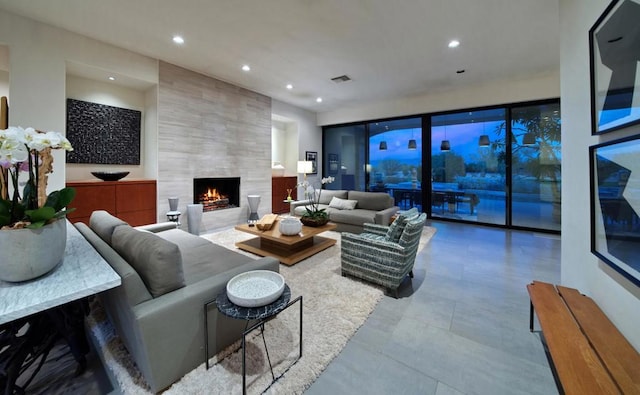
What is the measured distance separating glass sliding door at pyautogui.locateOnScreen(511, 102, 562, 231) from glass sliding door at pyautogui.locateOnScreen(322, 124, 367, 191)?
361cm

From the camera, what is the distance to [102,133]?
4.15m

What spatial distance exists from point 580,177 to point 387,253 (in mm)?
1570

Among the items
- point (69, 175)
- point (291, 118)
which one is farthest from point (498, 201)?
point (69, 175)

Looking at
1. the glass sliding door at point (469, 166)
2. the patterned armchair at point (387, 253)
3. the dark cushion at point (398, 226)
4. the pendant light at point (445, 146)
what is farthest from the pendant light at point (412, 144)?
the dark cushion at point (398, 226)

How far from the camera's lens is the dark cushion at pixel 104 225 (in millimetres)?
1952

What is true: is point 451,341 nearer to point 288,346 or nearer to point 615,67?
point 288,346

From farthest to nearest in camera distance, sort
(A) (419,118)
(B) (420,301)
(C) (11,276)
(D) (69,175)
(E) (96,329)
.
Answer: (A) (419,118)
(D) (69,175)
(B) (420,301)
(E) (96,329)
(C) (11,276)

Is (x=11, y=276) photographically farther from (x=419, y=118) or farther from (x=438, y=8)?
(x=419, y=118)

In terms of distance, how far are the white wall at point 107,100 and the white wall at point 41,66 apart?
2.10ft

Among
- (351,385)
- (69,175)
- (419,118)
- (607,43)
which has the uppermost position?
(419,118)

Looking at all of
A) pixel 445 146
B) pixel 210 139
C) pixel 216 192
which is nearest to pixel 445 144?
pixel 445 146

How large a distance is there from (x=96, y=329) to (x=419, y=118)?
6954mm

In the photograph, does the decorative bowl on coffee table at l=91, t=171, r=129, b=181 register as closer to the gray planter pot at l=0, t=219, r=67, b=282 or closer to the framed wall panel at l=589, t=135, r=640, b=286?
the gray planter pot at l=0, t=219, r=67, b=282

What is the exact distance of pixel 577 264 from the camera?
1.82m
